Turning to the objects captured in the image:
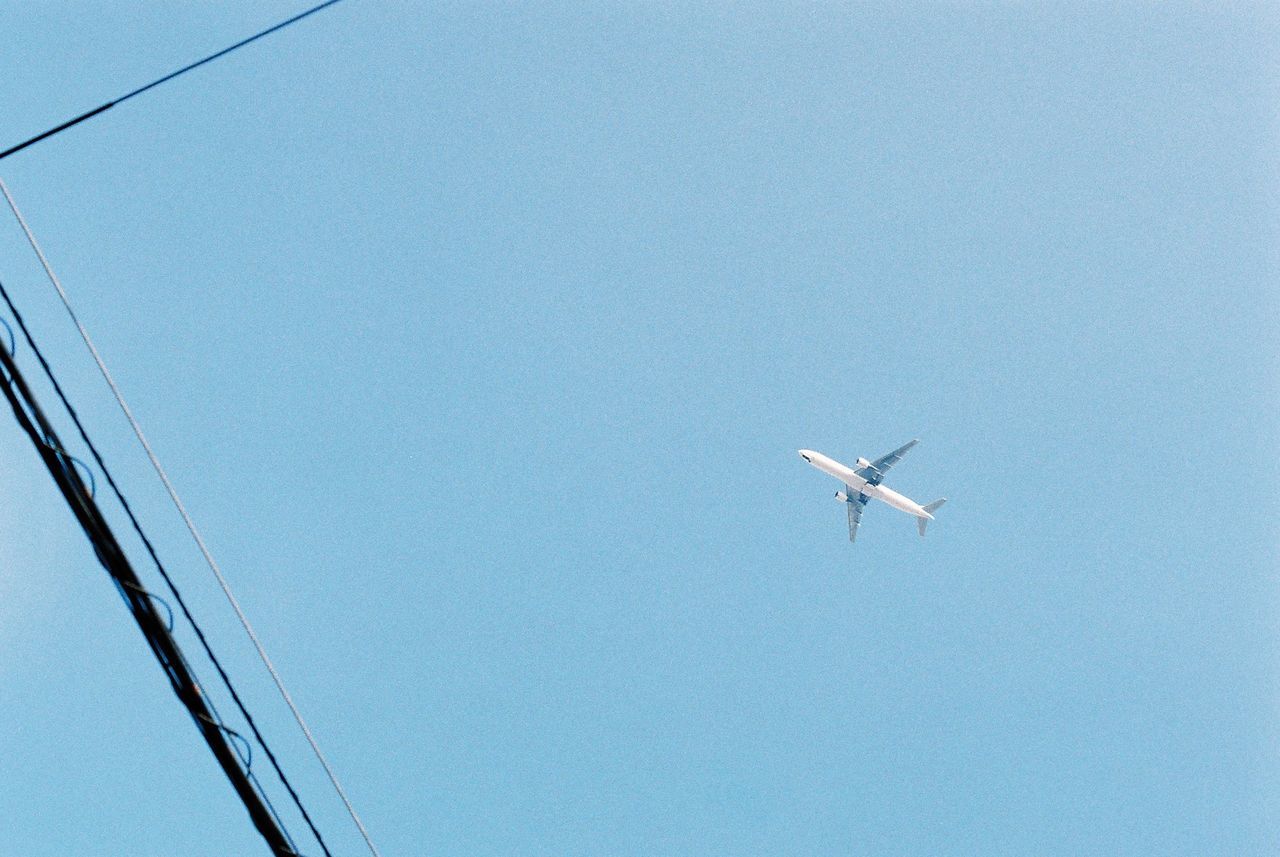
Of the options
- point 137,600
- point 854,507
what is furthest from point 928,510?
point 137,600

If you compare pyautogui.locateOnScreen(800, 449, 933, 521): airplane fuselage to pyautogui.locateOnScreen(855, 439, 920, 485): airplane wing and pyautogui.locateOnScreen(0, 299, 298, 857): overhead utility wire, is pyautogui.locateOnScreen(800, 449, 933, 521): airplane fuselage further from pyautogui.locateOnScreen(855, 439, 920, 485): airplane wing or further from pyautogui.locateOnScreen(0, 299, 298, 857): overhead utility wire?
pyautogui.locateOnScreen(0, 299, 298, 857): overhead utility wire

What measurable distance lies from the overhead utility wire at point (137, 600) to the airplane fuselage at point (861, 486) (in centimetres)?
6848

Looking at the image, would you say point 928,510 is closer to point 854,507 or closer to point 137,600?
point 854,507

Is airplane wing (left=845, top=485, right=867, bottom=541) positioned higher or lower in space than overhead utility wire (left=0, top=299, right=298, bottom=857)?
lower

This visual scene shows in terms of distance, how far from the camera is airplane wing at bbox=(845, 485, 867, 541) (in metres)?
79.9

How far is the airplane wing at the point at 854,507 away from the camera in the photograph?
79.9 meters

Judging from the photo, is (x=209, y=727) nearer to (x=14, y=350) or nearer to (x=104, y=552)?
(x=104, y=552)

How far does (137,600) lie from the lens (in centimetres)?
906

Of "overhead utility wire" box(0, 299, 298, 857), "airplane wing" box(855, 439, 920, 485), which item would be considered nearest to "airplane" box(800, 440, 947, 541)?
"airplane wing" box(855, 439, 920, 485)

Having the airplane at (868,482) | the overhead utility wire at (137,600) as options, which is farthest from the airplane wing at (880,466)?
the overhead utility wire at (137,600)

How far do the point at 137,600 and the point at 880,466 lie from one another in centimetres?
7247

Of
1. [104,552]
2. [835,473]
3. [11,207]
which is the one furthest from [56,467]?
[835,473]

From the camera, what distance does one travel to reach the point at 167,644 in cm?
907

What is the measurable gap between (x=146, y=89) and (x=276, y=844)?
7.71 m
